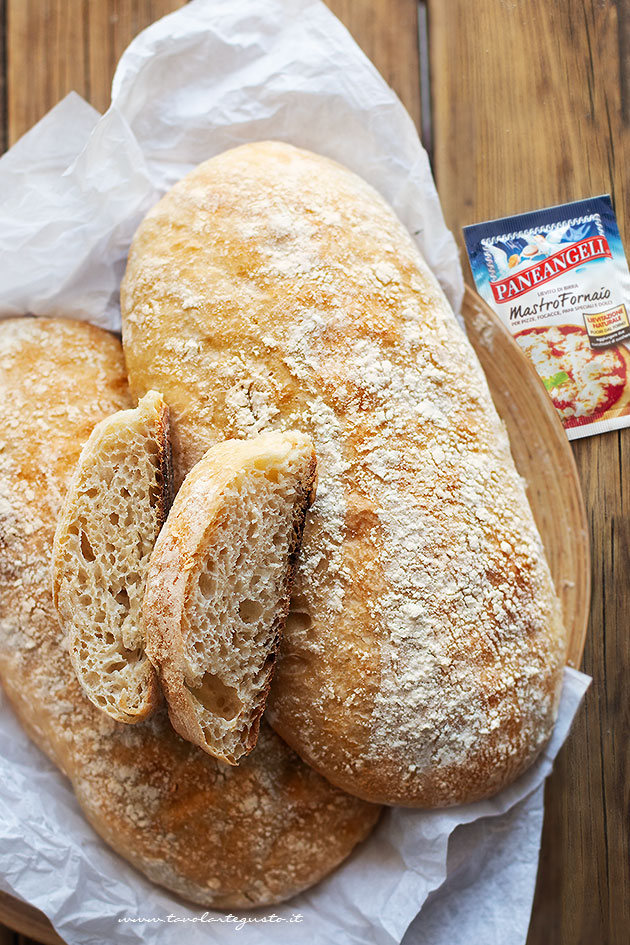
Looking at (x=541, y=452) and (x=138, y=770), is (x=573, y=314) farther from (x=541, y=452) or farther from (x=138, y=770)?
(x=138, y=770)

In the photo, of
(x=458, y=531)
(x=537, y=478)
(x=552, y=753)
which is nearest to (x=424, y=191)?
(x=537, y=478)

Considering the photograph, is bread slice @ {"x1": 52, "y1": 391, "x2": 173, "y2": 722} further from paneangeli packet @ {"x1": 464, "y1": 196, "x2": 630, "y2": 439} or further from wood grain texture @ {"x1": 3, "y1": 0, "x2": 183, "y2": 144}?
wood grain texture @ {"x1": 3, "y1": 0, "x2": 183, "y2": 144}

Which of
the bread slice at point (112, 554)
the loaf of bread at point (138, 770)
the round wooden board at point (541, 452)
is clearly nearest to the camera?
the bread slice at point (112, 554)

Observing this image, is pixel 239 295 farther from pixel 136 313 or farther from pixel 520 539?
pixel 520 539

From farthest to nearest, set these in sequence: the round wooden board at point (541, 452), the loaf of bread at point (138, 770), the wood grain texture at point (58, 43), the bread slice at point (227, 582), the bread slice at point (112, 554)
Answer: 1. the wood grain texture at point (58, 43)
2. the round wooden board at point (541, 452)
3. the loaf of bread at point (138, 770)
4. the bread slice at point (112, 554)
5. the bread slice at point (227, 582)

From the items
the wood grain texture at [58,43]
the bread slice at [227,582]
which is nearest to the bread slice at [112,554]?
the bread slice at [227,582]

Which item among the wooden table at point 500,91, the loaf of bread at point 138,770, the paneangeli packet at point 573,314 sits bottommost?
the loaf of bread at point 138,770

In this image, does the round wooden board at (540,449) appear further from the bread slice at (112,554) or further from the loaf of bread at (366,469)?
the bread slice at (112,554)
